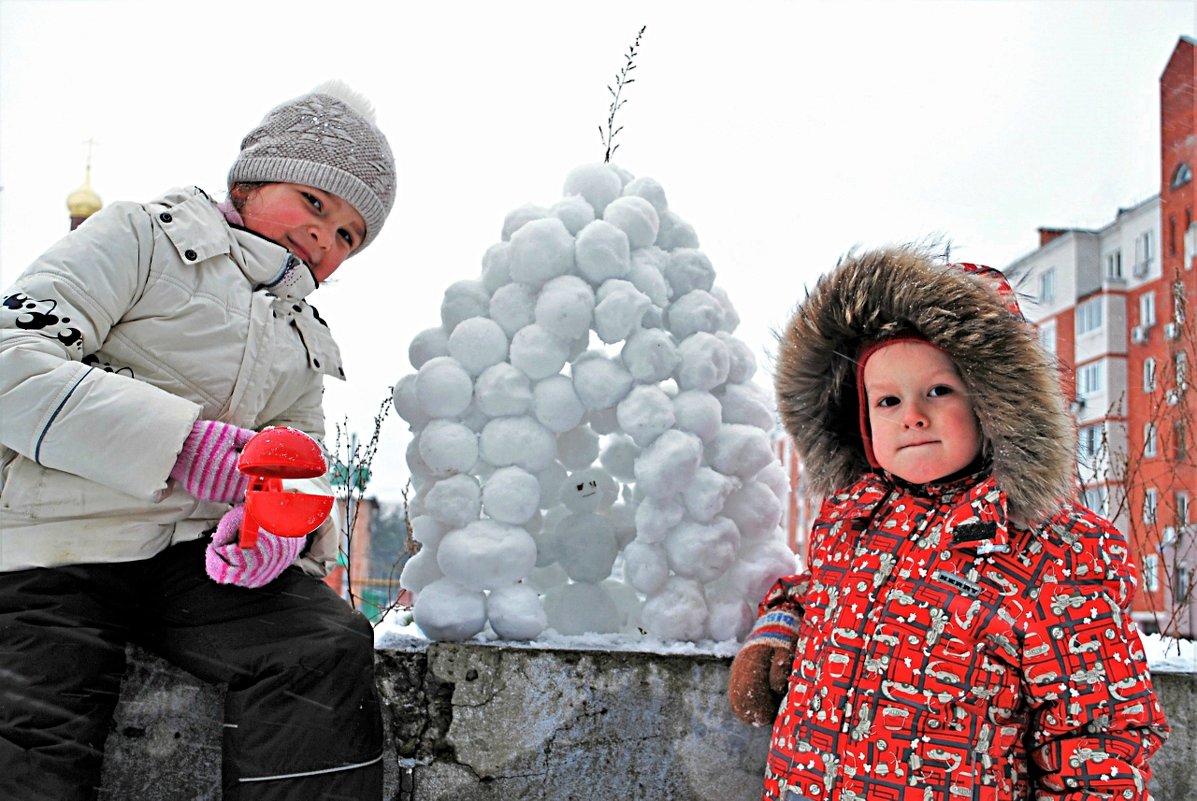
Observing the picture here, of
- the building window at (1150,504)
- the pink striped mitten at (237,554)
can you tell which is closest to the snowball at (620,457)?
the pink striped mitten at (237,554)

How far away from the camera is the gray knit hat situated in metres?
2.05

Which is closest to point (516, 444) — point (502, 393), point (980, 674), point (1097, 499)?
point (502, 393)

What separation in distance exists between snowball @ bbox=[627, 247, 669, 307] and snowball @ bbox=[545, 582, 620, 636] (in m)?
0.68

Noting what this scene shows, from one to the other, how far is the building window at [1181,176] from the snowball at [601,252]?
313 inches

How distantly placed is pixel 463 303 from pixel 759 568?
2.95ft

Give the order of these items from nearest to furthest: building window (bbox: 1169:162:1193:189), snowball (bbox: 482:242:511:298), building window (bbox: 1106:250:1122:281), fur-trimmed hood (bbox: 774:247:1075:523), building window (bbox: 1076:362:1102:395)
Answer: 1. fur-trimmed hood (bbox: 774:247:1075:523)
2. snowball (bbox: 482:242:511:298)
3. building window (bbox: 1169:162:1193:189)
4. building window (bbox: 1076:362:1102:395)
5. building window (bbox: 1106:250:1122:281)

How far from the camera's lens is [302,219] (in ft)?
6.75

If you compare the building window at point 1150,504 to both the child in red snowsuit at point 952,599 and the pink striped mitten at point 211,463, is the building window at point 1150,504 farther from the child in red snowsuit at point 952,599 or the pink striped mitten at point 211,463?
the pink striped mitten at point 211,463

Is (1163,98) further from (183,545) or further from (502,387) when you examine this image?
(183,545)

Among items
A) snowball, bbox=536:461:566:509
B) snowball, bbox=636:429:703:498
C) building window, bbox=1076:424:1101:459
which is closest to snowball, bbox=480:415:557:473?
snowball, bbox=536:461:566:509

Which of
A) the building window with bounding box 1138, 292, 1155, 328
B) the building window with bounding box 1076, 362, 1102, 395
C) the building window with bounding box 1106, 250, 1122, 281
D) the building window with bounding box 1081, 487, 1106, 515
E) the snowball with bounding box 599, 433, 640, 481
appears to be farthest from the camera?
the building window with bounding box 1106, 250, 1122, 281

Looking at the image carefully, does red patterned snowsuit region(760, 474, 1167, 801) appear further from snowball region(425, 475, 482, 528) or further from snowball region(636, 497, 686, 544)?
snowball region(425, 475, 482, 528)

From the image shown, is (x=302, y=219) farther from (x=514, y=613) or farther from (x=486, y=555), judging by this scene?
(x=514, y=613)

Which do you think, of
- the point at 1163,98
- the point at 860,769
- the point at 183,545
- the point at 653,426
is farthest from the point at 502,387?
the point at 1163,98
